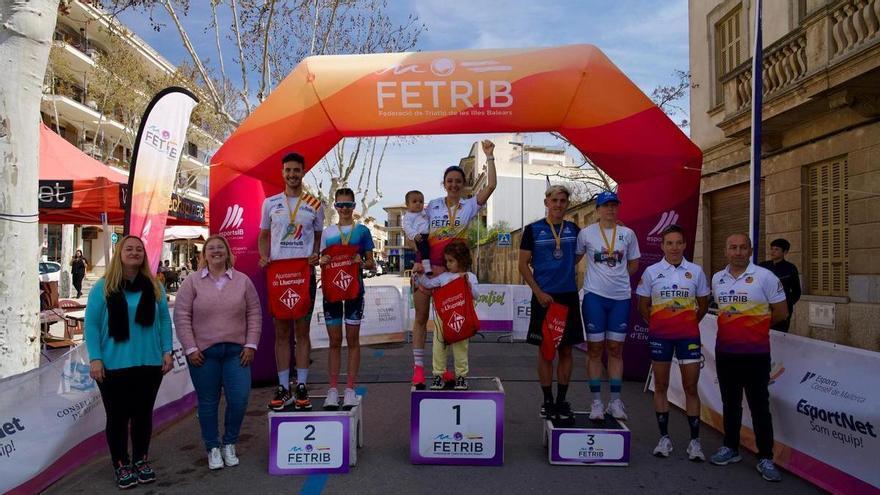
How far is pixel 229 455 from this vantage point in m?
4.54

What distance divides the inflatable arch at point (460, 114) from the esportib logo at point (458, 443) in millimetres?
3242

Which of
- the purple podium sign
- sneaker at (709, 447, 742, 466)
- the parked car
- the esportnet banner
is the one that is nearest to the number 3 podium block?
the purple podium sign

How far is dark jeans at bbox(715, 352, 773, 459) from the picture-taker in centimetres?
430

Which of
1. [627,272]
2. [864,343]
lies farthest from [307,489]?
[864,343]

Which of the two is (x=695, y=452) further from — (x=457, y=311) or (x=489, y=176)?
(x=489, y=176)

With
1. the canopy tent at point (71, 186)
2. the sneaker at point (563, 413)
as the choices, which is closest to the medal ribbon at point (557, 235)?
the sneaker at point (563, 413)

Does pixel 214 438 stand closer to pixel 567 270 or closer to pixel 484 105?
pixel 567 270

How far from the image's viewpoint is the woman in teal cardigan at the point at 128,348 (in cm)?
400

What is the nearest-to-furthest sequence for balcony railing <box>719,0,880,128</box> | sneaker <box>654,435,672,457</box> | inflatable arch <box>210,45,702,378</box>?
sneaker <box>654,435,672,457</box> → inflatable arch <box>210,45,702,378</box> → balcony railing <box>719,0,880,128</box>

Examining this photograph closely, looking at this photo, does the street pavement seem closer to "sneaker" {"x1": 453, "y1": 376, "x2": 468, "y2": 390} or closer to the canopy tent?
"sneaker" {"x1": 453, "y1": 376, "x2": 468, "y2": 390}

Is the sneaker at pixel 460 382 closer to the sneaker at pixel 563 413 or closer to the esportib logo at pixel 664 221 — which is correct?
the sneaker at pixel 563 413

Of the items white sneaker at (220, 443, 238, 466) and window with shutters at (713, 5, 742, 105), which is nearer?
white sneaker at (220, 443, 238, 466)

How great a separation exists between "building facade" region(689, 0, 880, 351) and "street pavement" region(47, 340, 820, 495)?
5.83 metres

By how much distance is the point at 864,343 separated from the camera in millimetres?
9352
